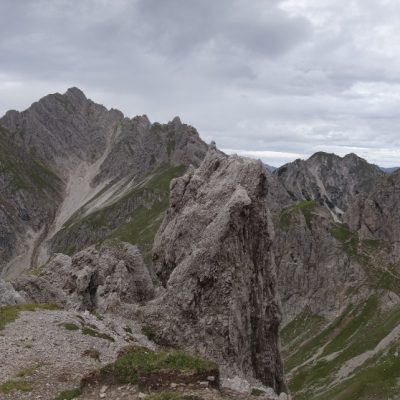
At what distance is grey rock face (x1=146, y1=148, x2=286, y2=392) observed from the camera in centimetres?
5178

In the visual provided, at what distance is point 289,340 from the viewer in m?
186

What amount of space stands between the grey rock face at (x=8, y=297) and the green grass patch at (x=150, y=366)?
101ft

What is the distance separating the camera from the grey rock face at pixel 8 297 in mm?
54219

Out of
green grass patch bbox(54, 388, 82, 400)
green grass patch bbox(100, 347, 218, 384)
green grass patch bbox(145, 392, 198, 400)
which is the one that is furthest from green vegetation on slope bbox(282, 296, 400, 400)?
green grass patch bbox(145, 392, 198, 400)

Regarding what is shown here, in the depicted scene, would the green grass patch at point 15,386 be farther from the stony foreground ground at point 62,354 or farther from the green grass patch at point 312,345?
the green grass patch at point 312,345

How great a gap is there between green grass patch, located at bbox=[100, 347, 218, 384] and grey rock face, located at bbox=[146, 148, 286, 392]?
23096 millimetres

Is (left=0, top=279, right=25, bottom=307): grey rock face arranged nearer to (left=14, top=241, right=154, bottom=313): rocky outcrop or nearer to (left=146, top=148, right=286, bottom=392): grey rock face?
(left=14, top=241, right=154, bottom=313): rocky outcrop

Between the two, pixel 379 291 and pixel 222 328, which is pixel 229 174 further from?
pixel 379 291

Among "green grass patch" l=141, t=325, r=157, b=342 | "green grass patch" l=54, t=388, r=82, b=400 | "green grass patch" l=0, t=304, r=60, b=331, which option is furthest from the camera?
"green grass patch" l=141, t=325, r=157, b=342

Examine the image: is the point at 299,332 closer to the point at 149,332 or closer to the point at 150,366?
the point at 149,332

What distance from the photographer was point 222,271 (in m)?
54.4

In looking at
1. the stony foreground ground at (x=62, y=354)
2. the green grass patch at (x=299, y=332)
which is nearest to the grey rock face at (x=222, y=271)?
the stony foreground ground at (x=62, y=354)

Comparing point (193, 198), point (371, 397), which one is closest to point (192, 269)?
point (193, 198)

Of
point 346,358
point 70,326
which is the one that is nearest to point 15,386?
point 70,326
